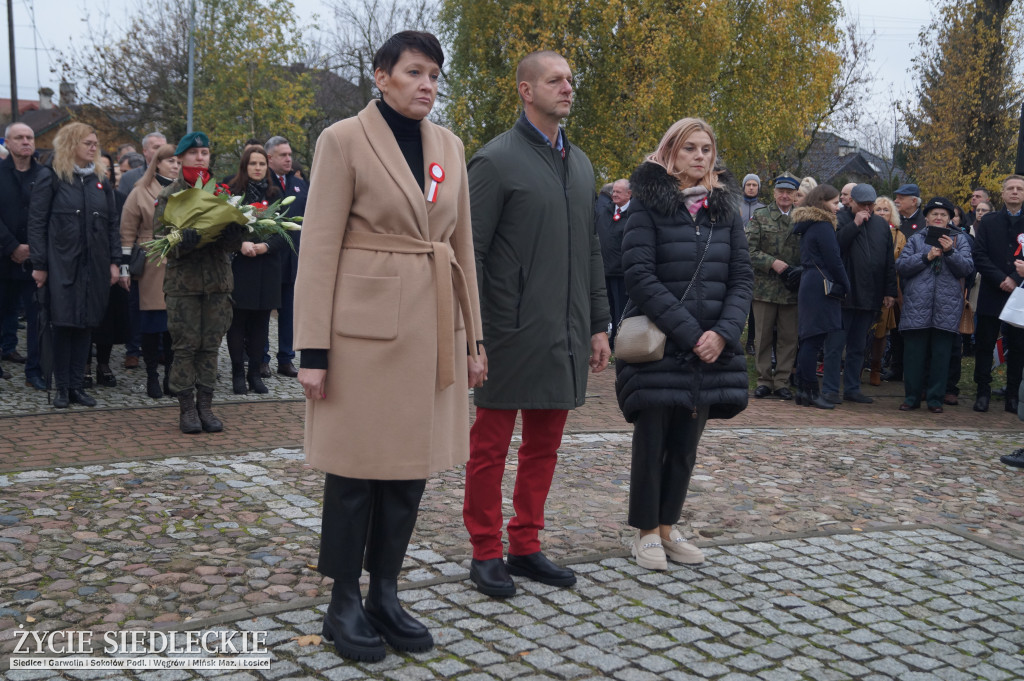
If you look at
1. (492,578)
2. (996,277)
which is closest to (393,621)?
(492,578)

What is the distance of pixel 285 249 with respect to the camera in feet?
35.0


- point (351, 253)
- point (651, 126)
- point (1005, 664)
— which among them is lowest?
point (1005, 664)

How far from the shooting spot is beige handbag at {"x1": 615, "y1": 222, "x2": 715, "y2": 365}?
5027mm

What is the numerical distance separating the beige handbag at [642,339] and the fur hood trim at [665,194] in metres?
0.10

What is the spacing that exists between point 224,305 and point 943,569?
18.0 feet

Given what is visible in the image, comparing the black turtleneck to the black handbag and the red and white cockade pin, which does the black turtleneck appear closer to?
the red and white cockade pin

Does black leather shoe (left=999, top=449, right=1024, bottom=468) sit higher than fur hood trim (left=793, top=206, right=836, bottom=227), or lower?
lower

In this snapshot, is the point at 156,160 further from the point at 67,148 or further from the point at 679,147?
the point at 679,147

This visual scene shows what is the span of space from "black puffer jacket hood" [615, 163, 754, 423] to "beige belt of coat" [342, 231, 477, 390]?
1369 millimetres

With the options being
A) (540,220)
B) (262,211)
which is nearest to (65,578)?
(540,220)

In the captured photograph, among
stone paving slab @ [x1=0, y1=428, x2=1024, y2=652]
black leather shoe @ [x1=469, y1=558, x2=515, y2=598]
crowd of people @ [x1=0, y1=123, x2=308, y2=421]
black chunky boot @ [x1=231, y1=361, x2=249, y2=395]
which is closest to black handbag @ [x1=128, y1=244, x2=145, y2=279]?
crowd of people @ [x1=0, y1=123, x2=308, y2=421]

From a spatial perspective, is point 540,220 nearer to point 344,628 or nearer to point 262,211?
point 344,628

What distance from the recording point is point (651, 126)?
27.3 metres

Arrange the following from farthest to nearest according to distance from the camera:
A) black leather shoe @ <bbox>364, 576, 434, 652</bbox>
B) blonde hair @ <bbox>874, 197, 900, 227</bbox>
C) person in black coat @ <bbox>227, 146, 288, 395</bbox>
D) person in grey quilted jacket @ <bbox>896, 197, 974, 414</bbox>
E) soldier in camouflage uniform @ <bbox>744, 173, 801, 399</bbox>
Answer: blonde hair @ <bbox>874, 197, 900, 227</bbox> → soldier in camouflage uniform @ <bbox>744, 173, 801, 399</bbox> → person in grey quilted jacket @ <bbox>896, 197, 974, 414</bbox> → person in black coat @ <bbox>227, 146, 288, 395</bbox> → black leather shoe @ <bbox>364, 576, 434, 652</bbox>
